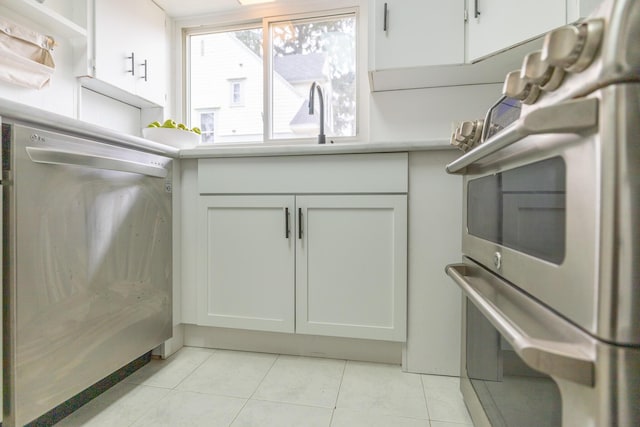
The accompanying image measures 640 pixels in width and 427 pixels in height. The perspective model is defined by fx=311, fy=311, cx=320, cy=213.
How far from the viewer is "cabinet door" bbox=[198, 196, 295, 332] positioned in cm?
142

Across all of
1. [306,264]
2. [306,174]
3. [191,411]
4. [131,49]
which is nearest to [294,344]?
[306,264]

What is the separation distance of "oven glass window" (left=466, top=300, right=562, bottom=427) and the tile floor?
0.26 meters

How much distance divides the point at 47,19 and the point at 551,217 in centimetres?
195

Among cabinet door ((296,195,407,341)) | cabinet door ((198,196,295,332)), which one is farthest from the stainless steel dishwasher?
cabinet door ((296,195,407,341))

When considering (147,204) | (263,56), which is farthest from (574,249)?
(263,56)

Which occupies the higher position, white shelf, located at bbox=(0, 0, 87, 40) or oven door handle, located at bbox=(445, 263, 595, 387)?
white shelf, located at bbox=(0, 0, 87, 40)

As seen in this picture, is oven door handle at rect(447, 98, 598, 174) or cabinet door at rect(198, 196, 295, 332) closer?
oven door handle at rect(447, 98, 598, 174)

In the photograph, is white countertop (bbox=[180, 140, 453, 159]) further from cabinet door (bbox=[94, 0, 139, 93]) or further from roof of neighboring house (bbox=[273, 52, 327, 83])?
roof of neighboring house (bbox=[273, 52, 327, 83])

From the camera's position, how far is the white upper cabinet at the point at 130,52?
155cm

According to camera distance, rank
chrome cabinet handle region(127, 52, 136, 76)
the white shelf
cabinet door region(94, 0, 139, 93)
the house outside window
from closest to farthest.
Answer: the white shelf
cabinet door region(94, 0, 139, 93)
chrome cabinet handle region(127, 52, 136, 76)
the house outside window

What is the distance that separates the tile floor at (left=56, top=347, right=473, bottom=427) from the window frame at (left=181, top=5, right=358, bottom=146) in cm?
125

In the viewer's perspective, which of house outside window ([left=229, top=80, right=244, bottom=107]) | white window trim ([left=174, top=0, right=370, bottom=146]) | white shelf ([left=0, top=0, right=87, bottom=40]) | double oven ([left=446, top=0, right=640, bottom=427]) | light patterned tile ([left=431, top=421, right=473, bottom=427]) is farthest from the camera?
house outside window ([left=229, top=80, right=244, bottom=107])

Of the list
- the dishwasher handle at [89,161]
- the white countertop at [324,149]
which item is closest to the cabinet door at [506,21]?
the white countertop at [324,149]

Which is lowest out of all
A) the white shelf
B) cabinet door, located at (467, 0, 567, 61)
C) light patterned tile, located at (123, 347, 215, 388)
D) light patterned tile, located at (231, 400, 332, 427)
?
light patterned tile, located at (123, 347, 215, 388)
